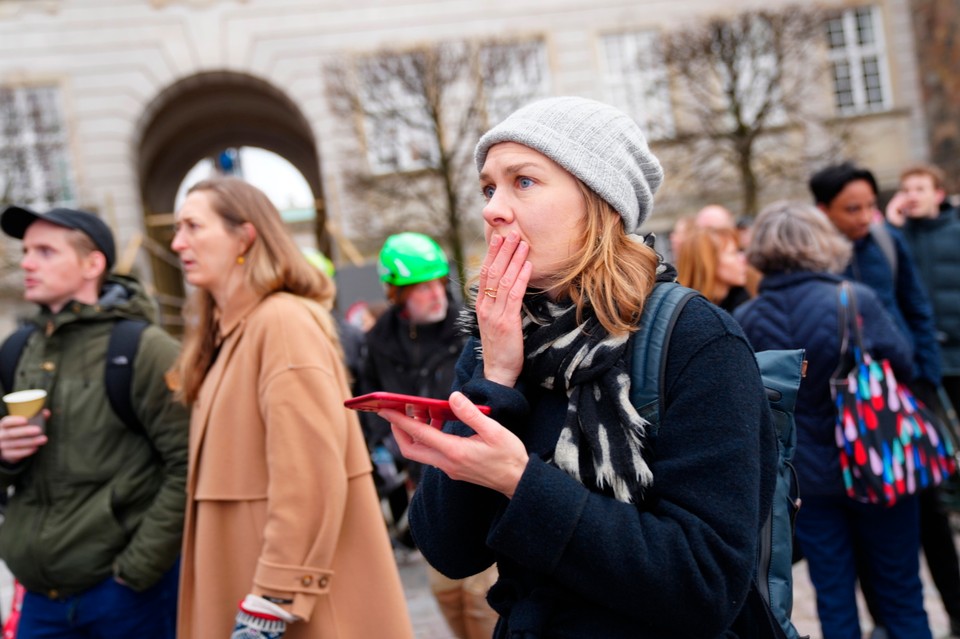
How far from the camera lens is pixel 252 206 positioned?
8.95 ft

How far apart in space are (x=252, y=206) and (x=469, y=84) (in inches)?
579

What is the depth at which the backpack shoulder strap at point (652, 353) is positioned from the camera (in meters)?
1.43

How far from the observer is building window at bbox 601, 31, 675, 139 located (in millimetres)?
17378

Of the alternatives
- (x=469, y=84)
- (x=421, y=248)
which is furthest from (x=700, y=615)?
(x=469, y=84)

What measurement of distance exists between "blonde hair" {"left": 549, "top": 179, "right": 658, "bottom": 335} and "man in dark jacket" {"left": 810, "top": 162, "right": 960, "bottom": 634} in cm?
307

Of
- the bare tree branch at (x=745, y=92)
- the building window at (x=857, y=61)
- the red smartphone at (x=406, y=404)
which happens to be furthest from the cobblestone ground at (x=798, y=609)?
Answer: the building window at (x=857, y=61)

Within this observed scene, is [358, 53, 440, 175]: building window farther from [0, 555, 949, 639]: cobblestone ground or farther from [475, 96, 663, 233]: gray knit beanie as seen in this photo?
[475, 96, 663, 233]: gray knit beanie

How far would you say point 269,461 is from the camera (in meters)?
2.35

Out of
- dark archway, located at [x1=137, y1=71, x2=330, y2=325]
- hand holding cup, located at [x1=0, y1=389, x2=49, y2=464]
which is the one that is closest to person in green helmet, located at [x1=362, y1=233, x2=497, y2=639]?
hand holding cup, located at [x1=0, y1=389, x2=49, y2=464]

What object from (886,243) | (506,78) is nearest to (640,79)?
(506,78)

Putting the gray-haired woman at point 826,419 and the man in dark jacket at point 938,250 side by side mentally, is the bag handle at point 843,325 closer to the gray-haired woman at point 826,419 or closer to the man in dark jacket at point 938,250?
the gray-haired woman at point 826,419

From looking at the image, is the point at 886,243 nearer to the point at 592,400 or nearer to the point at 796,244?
the point at 796,244

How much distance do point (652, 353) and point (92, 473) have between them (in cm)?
209

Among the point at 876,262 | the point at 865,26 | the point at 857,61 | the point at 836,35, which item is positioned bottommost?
the point at 876,262
